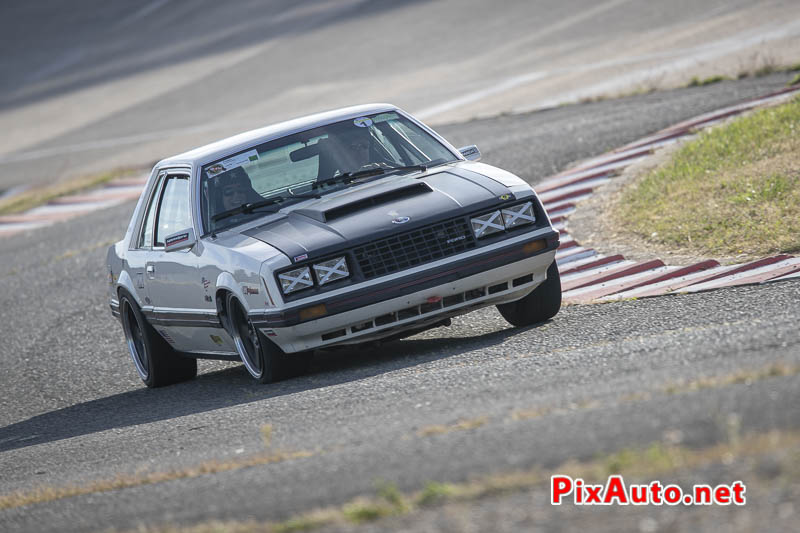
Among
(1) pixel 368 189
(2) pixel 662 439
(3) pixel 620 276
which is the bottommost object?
(3) pixel 620 276

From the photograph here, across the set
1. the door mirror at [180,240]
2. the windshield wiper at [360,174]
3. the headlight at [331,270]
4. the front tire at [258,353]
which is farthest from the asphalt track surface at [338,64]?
the headlight at [331,270]

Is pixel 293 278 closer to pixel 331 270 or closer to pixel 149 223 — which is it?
pixel 331 270

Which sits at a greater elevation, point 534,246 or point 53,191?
point 534,246

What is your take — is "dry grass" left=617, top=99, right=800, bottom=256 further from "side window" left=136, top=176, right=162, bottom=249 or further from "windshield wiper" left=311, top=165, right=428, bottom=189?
"side window" left=136, top=176, right=162, bottom=249

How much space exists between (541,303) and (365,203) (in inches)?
50.6

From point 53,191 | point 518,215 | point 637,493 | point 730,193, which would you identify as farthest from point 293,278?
point 53,191

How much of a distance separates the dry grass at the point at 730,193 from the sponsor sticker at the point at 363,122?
8.44 feet

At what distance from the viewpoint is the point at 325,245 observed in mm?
7145

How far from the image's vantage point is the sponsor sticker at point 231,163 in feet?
27.2

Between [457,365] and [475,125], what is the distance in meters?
13.2

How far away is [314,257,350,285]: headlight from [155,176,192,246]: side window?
1463 millimetres

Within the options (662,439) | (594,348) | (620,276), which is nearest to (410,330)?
(594,348)

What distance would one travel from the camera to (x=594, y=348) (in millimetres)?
6410

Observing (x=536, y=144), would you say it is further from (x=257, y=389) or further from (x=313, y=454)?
(x=313, y=454)
